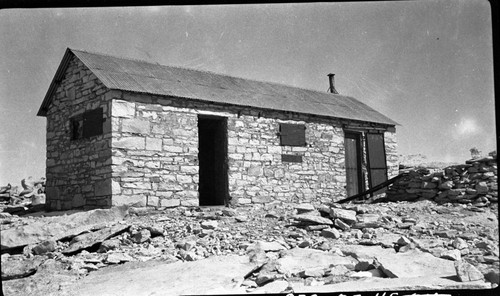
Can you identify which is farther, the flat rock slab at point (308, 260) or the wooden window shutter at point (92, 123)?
the wooden window shutter at point (92, 123)

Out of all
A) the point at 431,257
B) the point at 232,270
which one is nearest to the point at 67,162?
the point at 232,270

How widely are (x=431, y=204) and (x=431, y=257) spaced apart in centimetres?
465

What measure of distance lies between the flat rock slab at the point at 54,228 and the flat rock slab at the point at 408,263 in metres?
4.86

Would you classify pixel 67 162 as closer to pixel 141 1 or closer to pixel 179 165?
pixel 179 165

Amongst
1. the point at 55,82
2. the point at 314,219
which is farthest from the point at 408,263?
the point at 55,82

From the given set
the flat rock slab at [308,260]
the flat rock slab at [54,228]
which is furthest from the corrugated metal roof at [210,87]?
the flat rock slab at [308,260]

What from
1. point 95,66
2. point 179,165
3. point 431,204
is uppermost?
point 95,66

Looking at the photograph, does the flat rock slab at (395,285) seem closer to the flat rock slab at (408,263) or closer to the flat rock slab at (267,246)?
the flat rock slab at (408,263)

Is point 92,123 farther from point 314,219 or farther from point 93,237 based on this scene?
point 314,219

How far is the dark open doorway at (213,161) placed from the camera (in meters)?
11.2

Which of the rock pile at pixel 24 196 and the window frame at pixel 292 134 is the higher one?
the window frame at pixel 292 134

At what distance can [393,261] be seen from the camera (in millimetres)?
5449

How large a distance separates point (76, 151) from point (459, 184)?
957 centimetres

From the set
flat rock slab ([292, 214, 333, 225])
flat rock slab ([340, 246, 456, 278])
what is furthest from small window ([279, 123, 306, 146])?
flat rock slab ([340, 246, 456, 278])
